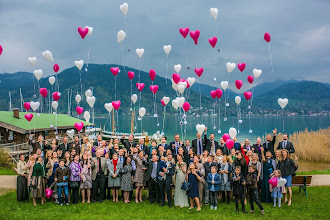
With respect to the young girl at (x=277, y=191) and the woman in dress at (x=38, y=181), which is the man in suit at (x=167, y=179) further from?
the woman in dress at (x=38, y=181)

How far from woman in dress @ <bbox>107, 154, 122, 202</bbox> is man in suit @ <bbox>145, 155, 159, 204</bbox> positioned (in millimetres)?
1022

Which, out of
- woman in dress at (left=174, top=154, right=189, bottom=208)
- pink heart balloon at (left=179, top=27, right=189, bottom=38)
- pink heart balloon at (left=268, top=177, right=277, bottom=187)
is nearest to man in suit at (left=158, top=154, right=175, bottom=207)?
woman in dress at (left=174, top=154, right=189, bottom=208)

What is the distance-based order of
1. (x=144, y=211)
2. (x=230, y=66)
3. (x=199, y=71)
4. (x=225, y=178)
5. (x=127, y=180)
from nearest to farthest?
(x=144, y=211) → (x=225, y=178) → (x=127, y=180) → (x=230, y=66) → (x=199, y=71)

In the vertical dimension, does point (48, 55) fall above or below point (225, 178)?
above

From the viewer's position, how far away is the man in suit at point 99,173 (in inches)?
415

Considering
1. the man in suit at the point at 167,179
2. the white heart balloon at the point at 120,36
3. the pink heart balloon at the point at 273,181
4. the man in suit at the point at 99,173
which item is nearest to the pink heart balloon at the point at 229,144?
the pink heart balloon at the point at 273,181

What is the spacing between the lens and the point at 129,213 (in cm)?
915

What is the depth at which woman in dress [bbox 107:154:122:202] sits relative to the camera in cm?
1047

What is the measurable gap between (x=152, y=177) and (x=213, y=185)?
212 cm

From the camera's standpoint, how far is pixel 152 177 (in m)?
10.4

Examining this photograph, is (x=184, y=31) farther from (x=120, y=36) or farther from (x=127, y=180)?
(x=127, y=180)

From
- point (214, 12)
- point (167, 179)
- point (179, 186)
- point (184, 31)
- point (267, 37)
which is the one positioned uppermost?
point (214, 12)

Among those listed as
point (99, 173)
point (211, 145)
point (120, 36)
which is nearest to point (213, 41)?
point (120, 36)

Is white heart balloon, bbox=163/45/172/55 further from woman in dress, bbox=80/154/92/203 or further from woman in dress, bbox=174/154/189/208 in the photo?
woman in dress, bbox=80/154/92/203
